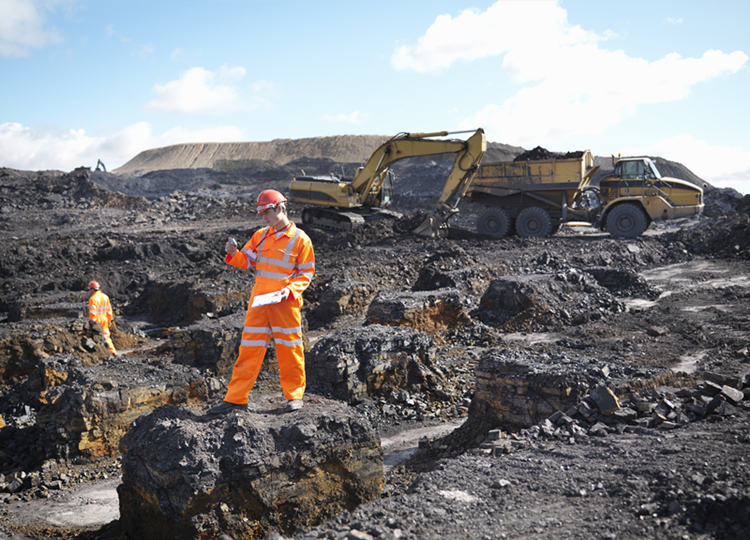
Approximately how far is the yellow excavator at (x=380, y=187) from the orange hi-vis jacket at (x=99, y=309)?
9791 mm

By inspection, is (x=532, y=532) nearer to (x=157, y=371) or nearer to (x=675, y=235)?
(x=157, y=371)

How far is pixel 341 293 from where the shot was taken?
11.3 m

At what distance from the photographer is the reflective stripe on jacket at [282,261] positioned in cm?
431

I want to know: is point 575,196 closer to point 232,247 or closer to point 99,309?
point 99,309

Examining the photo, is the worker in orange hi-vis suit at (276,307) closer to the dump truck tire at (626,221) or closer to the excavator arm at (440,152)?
the excavator arm at (440,152)

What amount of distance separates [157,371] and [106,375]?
559 mm

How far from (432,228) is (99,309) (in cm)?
1115

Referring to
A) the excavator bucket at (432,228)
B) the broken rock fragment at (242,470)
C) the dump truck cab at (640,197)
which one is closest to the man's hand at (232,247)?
the broken rock fragment at (242,470)

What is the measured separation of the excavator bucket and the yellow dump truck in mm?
1298

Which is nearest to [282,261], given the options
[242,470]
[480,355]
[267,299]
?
[267,299]

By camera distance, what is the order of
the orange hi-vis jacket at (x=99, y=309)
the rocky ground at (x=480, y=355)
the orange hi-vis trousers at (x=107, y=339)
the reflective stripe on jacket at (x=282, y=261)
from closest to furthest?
the rocky ground at (x=480, y=355)
the reflective stripe on jacket at (x=282, y=261)
the orange hi-vis trousers at (x=107, y=339)
the orange hi-vis jacket at (x=99, y=309)

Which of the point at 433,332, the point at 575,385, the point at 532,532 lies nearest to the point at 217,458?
the point at 532,532

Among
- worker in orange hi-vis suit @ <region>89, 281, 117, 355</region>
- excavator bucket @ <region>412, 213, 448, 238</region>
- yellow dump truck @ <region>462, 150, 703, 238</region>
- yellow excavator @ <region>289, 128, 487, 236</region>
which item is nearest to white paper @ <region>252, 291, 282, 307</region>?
worker in orange hi-vis suit @ <region>89, 281, 117, 355</region>

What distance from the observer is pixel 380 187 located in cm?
1933
